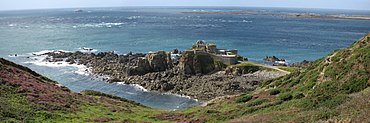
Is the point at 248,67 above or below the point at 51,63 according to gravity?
above

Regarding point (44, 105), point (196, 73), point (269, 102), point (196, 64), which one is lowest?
point (196, 73)

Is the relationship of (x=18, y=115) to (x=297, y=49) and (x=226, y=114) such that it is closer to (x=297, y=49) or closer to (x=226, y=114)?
(x=226, y=114)

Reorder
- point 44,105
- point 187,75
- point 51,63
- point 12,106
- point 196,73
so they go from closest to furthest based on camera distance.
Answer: point 12,106 < point 44,105 < point 187,75 < point 196,73 < point 51,63

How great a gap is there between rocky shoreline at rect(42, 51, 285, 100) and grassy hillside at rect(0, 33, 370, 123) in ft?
75.8

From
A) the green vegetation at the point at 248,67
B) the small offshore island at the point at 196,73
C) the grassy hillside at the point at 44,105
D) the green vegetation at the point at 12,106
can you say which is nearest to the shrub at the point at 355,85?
the grassy hillside at the point at 44,105

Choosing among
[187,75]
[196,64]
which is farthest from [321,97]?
[196,64]

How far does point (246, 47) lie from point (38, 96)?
88.8 meters

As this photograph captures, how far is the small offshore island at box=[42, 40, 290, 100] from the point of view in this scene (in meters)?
62.1

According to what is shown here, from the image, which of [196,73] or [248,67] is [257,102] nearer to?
[248,67]

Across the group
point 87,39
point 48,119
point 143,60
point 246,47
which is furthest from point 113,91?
point 87,39

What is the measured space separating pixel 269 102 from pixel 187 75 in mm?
42140

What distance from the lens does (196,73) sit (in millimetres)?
70938

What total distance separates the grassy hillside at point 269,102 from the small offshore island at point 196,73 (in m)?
23.8

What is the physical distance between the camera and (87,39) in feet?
449
